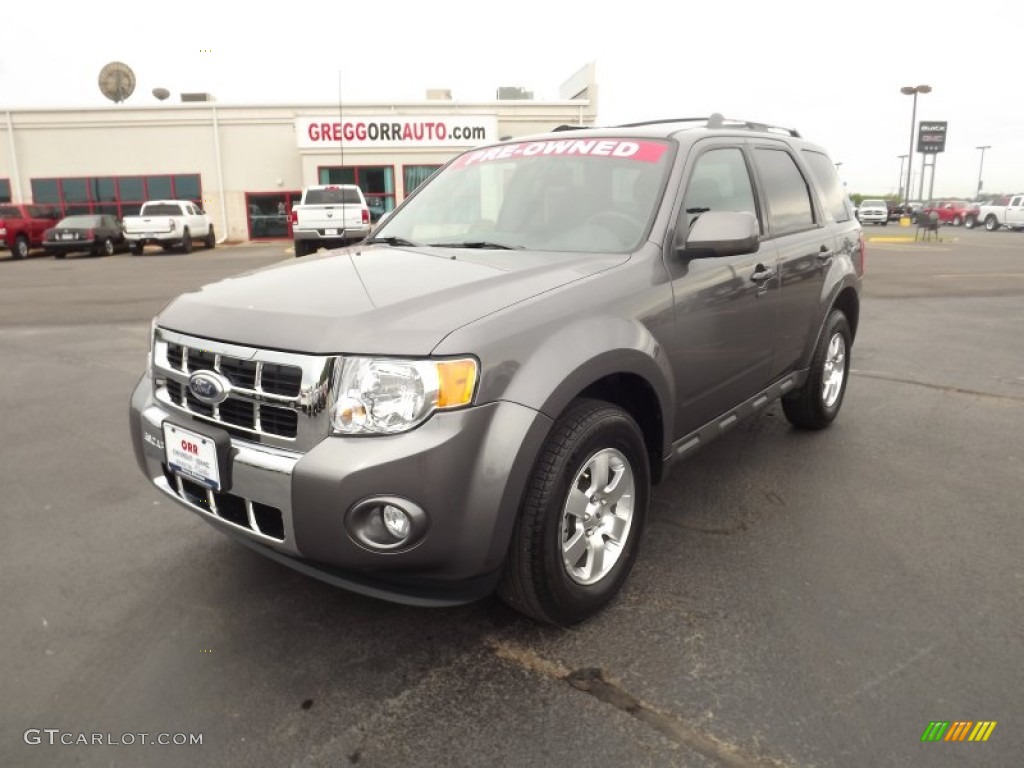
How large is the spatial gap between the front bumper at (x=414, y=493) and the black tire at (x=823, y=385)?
288 cm

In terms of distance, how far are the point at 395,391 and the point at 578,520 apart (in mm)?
856

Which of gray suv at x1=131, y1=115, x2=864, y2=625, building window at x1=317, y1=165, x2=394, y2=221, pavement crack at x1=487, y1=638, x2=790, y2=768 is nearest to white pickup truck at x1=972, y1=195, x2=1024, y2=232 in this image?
building window at x1=317, y1=165, x2=394, y2=221

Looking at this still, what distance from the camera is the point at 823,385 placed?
476 cm

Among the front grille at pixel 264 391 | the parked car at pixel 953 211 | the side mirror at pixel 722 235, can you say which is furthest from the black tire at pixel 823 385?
the parked car at pixel 953 211

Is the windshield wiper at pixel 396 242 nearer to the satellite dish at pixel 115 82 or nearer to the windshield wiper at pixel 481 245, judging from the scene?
the windshield wiper at pixel 481 245

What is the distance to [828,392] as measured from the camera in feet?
16.3

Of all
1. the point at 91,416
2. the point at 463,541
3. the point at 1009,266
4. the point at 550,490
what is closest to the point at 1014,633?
the point at 550,490

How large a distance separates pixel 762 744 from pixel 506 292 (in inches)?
61.6

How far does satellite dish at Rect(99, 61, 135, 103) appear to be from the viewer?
3177 centimetres

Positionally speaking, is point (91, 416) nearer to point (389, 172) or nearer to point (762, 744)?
point (762, 744)

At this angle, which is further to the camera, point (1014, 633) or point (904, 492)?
point (904, 492)

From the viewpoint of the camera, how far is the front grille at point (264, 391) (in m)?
2.25

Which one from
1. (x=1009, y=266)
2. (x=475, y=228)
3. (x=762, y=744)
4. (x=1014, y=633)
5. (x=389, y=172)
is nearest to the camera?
(x=762, y=744)

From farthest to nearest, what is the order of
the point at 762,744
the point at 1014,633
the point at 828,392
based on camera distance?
the point at 828,392
the point at 1014,633
the point at 762,744
